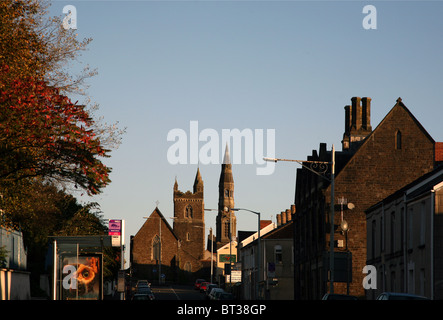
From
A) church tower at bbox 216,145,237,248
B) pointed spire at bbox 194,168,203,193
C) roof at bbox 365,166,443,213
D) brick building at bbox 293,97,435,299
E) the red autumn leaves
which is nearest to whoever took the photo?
the red autumn leaves

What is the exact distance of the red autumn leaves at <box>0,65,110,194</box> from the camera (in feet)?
69.1

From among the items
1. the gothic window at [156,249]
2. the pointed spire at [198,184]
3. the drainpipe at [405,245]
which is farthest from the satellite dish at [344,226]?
the pointed spire at [198,184]

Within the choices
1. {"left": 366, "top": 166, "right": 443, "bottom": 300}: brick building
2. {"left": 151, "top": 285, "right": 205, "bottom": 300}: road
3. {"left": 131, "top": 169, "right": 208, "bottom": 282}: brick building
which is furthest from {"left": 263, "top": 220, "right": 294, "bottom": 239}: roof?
{"left": 131, "top": 169, "right": 208, "bottom": 282}: brick building

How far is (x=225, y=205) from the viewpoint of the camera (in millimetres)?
186625

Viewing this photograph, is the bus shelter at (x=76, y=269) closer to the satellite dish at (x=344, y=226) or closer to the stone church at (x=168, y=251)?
the satellite dish at (x=344, y=226)

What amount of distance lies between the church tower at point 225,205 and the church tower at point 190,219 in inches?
429

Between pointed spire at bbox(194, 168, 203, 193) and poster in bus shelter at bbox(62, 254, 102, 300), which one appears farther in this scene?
pointed spire at bbox(194, 168, 203, 193)

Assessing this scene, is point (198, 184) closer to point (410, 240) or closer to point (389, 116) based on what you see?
point (389, 116)

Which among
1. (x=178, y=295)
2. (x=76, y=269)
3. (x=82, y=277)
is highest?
(x=76, y=269)

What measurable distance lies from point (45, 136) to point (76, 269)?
7460 mm

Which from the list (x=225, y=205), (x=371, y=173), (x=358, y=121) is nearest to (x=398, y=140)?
(x=371, y=173)

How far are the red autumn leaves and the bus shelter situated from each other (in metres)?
4.11

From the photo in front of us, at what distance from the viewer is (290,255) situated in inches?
3076

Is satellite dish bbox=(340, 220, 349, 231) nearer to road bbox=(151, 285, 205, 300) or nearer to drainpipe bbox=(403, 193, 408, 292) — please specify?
drainpipe bbox=(403, 193, 408, 292)
